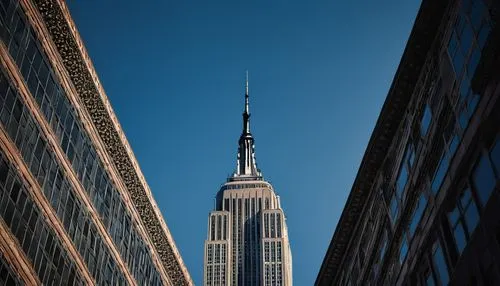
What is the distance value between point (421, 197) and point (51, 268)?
20.7m

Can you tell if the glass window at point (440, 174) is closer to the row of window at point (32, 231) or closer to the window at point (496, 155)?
the window at point (496, 155)

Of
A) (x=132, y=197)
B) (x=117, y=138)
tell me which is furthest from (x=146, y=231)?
(x=117, y=138)

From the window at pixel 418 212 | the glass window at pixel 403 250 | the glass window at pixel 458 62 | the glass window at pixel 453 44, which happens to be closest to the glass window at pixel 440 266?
the window at pixel 418 212

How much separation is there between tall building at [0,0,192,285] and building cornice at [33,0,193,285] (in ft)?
0.26

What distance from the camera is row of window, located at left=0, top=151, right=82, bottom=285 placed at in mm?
38781

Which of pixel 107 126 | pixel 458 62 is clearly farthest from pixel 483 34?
pixel 107 126

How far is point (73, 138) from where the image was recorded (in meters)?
49.3

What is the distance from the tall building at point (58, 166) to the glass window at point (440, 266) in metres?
20.3

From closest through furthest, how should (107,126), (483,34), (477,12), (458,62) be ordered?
(483,34)
(477,12)
(458,62)
(107,126)

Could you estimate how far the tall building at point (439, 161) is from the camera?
29172 millimetres

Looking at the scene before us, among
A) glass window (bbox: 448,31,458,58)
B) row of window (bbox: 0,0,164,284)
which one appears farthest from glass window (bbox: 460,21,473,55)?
row of window (bbox: 0,0,164,284)

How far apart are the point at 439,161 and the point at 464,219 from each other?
173 inches

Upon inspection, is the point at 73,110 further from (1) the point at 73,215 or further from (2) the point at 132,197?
(2) the point at 132,197

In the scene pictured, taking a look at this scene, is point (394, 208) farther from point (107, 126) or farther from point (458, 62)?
point (107, 126)
